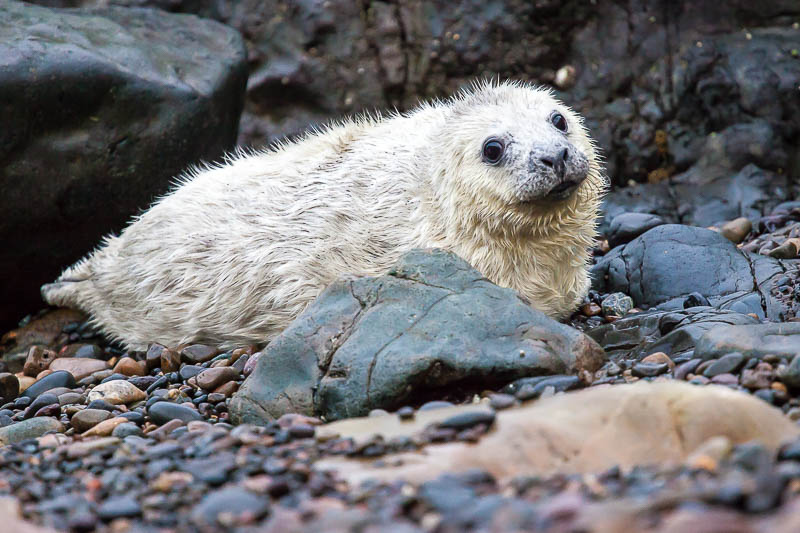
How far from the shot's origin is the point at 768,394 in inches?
160

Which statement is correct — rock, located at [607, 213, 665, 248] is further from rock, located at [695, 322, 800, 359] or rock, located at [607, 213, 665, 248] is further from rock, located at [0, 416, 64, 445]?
rock, located at [0, 416, 64, 445]

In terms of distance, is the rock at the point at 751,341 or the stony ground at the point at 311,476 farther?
the rock at the point at 751,341

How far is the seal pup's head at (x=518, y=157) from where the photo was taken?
18.7 ft

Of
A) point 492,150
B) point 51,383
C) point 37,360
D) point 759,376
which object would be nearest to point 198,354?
point 51,383

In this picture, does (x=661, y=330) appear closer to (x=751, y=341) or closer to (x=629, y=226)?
(x=751, y=341)

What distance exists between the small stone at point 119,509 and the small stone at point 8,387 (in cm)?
323

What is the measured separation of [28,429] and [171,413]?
0.75 m

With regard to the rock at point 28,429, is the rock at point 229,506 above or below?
above

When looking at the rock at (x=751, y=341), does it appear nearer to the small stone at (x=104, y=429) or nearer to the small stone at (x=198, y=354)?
the small stone at (x=104, y=429)

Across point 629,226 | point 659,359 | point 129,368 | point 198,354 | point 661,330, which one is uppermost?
point 659,359

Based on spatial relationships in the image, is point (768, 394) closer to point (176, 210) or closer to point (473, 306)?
point (473, 306)

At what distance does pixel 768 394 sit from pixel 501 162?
230cm

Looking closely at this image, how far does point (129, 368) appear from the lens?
639cm

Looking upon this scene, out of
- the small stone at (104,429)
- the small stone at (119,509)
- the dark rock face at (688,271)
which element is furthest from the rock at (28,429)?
the dark rock face at (688,271)
